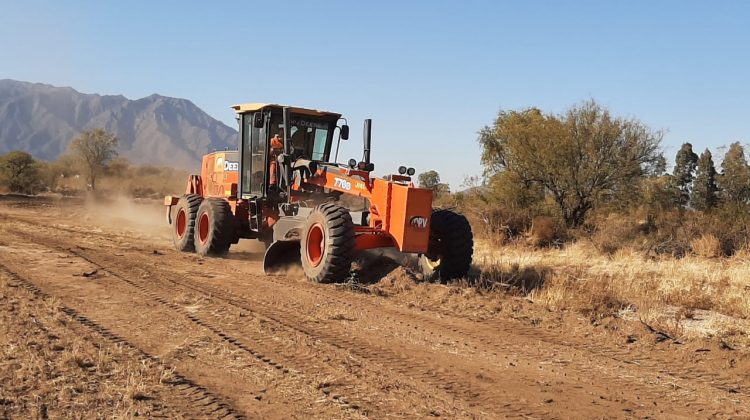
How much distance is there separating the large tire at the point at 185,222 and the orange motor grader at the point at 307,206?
0.02 metres

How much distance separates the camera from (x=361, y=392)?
4.64 metres

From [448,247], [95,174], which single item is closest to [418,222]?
[448,247]

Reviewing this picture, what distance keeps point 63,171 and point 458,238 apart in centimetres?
4104

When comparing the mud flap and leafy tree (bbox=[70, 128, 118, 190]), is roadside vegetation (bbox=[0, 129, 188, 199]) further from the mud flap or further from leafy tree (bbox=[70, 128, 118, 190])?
the mud flap

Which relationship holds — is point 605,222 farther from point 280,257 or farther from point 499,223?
point 280,257

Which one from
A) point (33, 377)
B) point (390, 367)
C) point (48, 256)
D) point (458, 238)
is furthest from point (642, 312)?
point (48, 256)

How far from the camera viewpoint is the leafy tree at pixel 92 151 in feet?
146

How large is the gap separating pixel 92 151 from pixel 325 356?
44.0 metres

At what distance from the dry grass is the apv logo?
126cm

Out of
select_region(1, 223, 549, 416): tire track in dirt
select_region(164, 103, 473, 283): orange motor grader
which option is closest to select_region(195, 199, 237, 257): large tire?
select_region(164, 103, 473, 283): orange motor grader

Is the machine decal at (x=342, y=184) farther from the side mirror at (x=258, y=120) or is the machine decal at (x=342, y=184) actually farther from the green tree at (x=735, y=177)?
the green tree at (x=735, y=177)

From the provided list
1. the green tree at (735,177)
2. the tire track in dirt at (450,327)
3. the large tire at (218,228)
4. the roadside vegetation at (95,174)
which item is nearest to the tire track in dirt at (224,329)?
the tire track in dirt at (450,327)

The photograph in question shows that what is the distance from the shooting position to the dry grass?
8227 millimetres

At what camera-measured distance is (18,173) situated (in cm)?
3628
